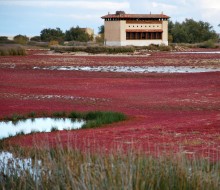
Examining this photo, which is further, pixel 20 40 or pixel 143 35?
pixel 20 40

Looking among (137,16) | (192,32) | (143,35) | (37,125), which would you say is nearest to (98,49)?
(137,16)

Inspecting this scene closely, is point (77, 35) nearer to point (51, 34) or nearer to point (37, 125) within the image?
point (51, 34)

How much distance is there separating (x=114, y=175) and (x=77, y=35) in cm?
13962

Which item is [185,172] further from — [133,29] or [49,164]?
[133,29]

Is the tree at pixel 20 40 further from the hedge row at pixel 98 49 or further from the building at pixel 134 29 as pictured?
the hedge row at pixel 98 49

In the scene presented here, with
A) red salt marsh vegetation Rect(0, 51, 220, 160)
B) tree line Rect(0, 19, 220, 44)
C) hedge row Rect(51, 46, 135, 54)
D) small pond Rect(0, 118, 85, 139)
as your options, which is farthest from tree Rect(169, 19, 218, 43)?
small pond Rect(0, 118, 85, 139)

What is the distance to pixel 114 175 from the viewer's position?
287 inches

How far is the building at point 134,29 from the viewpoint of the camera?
111m

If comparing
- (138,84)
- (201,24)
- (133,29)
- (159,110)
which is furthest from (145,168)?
(201,24)

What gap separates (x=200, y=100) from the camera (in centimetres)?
2683

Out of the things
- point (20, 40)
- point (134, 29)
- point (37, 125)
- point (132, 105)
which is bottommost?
point (20, 40)

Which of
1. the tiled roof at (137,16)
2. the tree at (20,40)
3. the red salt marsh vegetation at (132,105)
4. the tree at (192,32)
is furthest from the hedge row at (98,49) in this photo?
the tree at (192,32)

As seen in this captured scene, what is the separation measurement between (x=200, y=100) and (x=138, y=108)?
3891 mm

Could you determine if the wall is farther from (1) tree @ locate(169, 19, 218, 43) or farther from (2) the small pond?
(2) the small pond
